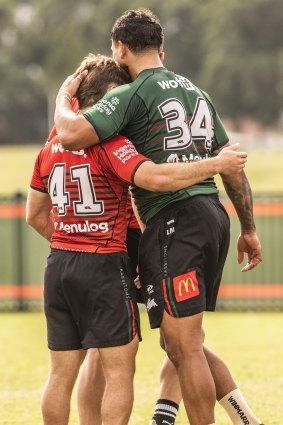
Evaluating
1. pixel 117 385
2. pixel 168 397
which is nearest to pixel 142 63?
pixel 117 385

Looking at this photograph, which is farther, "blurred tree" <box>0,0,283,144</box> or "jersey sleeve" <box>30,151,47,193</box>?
"blurred tree" <box>0,0,283,144</box>

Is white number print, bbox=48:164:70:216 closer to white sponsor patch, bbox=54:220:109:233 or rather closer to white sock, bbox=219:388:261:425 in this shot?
white sponsor patch, bbox=54:220:109:233

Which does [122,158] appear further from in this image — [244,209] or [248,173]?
[248,173]

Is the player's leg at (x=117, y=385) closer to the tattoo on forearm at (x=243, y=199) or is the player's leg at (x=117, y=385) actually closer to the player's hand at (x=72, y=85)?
the tattoo on forearm at (x=243, y=199)

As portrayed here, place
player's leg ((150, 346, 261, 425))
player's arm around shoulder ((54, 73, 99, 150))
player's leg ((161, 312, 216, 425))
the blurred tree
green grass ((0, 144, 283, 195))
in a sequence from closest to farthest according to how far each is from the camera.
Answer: player's arm around shoulder ((54, 73, 99, 150)), player's leg ((161, 312, 216, 425)), player's leg ((150, 346, 261, 425)), green grass ((0, 144, 283, 195)), the blurred tree

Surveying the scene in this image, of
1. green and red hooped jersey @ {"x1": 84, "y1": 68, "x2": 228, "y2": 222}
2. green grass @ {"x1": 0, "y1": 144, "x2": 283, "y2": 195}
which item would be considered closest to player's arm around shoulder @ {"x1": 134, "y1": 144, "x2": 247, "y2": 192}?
green and red hooped jersey @ {"x1": 84, "y1": 68, "x2": 228, "y2": 222}

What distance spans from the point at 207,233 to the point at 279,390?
2.95 m

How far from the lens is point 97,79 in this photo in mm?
5996

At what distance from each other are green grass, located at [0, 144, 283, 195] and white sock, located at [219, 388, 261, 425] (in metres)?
24.4

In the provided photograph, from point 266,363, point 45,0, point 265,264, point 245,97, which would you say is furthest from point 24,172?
point 45,0

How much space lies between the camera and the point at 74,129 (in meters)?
5.73

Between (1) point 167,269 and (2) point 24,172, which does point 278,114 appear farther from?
(1) point 167,269

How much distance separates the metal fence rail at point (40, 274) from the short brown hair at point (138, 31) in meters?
8.97

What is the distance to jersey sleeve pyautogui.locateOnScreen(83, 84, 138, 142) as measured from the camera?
574 centimetres
